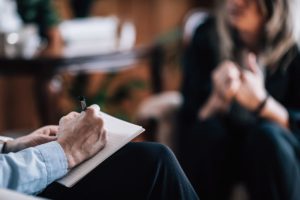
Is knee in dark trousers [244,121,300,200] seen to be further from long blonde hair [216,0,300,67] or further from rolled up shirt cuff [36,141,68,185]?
rolled up shirt cuff [36,141,68,185]

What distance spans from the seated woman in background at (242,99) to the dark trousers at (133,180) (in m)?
0.43

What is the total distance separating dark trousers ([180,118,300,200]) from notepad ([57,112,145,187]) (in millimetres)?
411

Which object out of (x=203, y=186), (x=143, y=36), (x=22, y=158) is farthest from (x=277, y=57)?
(x=143, y=36)

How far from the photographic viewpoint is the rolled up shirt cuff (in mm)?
825

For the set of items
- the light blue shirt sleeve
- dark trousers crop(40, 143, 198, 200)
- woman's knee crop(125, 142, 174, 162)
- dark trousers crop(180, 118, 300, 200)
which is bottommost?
dark trousers crop(180, 118, 300, 200)

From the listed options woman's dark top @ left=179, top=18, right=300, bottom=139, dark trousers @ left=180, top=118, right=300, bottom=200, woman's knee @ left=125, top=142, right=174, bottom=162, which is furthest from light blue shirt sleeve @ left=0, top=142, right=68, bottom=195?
woman's dark top @ left=179, top=18, right=300, bottom=139

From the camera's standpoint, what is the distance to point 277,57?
1.47 metres

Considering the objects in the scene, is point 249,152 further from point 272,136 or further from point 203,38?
point 203,38

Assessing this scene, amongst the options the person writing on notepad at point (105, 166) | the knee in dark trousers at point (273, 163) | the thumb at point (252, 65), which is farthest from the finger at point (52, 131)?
the thumb at point (252, 65)

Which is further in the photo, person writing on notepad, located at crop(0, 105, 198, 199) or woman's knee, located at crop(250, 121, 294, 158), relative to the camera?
woman's knee, located at crop(250, 121, 294, 158)

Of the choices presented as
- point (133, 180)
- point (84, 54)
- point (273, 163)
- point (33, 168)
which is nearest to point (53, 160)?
point (33, 168)

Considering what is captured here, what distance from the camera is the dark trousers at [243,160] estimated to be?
1.25 m

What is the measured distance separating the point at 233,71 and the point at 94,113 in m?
0.63

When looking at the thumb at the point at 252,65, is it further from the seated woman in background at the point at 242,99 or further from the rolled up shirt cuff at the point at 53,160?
the rolled up shirt cuff at the point at 53,160
